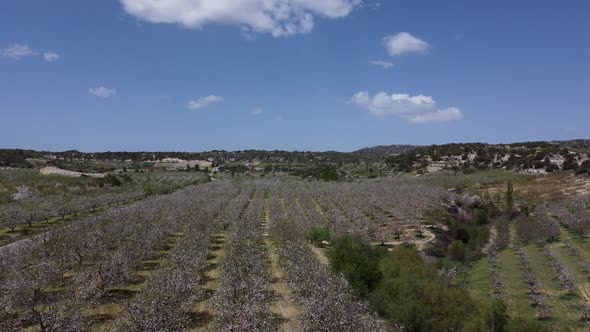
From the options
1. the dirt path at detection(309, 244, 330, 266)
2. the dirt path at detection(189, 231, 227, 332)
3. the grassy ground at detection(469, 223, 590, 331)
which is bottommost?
the grassy ground at detection(469, 223, 590, 331)

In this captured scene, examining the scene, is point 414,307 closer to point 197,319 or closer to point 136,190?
point 197,319

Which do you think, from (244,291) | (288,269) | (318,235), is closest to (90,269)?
(244,291)

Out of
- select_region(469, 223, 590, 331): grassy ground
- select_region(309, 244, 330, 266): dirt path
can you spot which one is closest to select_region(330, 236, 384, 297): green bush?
select_region(309, 244, 330, 266): dirt path

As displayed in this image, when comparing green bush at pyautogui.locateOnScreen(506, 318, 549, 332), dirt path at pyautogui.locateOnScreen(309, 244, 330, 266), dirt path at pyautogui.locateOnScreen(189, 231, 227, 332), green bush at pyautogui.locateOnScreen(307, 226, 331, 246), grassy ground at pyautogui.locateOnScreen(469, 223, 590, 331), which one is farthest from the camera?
green bush at pyautogui.locateOnScreen(307, 226, 331, 246)

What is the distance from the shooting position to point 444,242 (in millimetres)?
84438

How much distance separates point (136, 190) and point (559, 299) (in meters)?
120

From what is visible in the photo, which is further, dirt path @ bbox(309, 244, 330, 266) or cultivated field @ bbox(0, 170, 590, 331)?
dirt path @ bbox(309, 244, 330, 266)

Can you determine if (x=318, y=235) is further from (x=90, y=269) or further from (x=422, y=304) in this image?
(x=90, y=269)

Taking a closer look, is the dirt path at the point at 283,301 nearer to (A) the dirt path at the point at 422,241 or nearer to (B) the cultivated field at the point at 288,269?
(B) the cultivated field at the point at 288,269

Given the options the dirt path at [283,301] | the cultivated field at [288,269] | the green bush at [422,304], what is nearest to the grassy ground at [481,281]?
the cultivated field at [288,269]

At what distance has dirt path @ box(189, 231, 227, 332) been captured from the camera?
36.1 meters

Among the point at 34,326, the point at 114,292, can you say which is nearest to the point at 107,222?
the point at 114,292

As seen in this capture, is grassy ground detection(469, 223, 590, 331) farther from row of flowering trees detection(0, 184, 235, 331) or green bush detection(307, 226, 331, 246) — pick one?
row of flowering trees detection(0, 184, 235, 331)

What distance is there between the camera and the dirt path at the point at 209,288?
3606 centimetres
